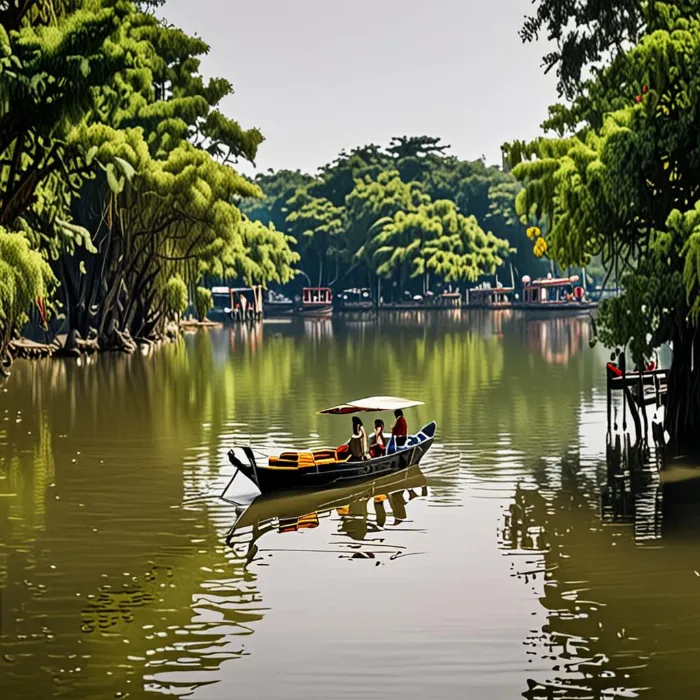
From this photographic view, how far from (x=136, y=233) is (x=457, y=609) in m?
47.1

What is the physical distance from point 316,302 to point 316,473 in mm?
121329

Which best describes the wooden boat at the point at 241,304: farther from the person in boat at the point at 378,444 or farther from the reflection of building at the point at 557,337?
the person in boat at the point at 378,444

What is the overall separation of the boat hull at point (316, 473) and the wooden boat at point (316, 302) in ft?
383

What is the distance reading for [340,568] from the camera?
17656 millimetres

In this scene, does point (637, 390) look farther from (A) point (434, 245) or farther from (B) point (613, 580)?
(A) point (434, 245)

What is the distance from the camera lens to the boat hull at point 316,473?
22922mm

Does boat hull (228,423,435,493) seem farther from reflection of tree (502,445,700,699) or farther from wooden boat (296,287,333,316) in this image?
wooden boat (296,287,333,316)

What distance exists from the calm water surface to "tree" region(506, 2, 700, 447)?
→ 2.94 metres

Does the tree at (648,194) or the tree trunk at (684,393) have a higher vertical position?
the tree at (648,194)

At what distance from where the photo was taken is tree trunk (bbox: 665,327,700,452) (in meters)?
27.3

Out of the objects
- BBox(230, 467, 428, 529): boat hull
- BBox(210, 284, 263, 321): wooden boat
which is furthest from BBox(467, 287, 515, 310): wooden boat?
BBox(230, 467, 428, 529): boat hull

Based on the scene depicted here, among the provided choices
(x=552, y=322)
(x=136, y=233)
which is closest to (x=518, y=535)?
(x=136, y=233)

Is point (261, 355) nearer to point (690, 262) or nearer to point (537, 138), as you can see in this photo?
point (537, 138)

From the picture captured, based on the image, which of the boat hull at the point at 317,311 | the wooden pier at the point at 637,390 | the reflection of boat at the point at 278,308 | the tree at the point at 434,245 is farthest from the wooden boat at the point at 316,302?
the wooden pier at the point at 637,390
